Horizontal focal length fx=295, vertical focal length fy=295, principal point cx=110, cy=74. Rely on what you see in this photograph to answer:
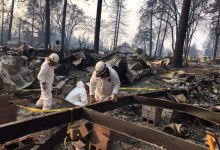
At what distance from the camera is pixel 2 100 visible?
649 cm

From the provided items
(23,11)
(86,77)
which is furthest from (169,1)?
(23,11)

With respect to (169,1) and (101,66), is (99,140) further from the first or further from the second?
(169,1)

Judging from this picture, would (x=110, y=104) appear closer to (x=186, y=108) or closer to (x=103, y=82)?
(x=186, y=108)

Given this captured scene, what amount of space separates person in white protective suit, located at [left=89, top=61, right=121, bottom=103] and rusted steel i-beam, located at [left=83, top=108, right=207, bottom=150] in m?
2.38

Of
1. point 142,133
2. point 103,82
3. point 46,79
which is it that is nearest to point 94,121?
point 142,133

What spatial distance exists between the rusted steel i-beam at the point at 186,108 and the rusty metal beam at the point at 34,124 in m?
2.11

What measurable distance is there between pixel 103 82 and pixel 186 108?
7.51 ft

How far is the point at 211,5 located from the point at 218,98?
23.2m

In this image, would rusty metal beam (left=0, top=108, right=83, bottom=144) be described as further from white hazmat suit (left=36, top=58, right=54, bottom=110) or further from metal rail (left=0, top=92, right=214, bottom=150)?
white hazmat suit (left=36, top=58, right=54, bottom=110)

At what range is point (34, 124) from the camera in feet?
13.2

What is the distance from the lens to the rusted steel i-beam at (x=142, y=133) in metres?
3.60

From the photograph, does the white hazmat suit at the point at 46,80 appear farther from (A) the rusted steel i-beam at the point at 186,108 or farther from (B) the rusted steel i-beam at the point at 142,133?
→ (B) the rusted steel i-beam at the point at 142,133

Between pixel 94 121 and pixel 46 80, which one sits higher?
pixel 46 80

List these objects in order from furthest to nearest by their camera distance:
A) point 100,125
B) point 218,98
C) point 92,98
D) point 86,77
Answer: point 86,77
point 218,98
point 92,98
point 100,125
